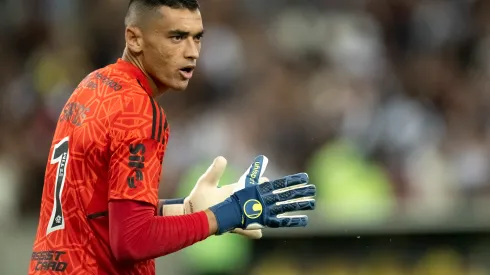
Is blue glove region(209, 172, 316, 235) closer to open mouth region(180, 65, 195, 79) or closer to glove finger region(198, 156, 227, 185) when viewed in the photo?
glove finger region(198, 156, 227, 185)

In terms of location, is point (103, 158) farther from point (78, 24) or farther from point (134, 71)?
point (78, 24)

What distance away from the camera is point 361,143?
9.88m

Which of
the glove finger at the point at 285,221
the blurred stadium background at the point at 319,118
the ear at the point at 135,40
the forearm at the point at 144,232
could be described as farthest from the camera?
the blurred stadium background at the point at 319,118

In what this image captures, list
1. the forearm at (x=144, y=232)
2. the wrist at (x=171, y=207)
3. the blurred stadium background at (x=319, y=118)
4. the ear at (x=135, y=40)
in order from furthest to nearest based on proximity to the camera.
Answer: the blurred stadium background at (x=319, y=118) → the wrist at (x=171, y=207) → the ear at (x=135, y=40) → the forearm at (x=144, y=232)

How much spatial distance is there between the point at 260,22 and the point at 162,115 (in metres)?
7.44

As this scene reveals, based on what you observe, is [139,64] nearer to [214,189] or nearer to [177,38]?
[177,38]

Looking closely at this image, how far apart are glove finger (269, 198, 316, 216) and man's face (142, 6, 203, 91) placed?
0.72 metres

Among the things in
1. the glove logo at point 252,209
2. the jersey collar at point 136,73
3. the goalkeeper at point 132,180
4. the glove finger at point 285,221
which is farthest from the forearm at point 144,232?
the jersey collar at point 136,73

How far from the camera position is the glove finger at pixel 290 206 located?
4258mm

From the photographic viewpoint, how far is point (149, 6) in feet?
14.2

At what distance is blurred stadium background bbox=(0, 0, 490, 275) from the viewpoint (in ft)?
28.6

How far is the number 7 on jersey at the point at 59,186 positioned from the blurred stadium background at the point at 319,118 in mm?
4698

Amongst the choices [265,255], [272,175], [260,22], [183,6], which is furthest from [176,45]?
[260,22]

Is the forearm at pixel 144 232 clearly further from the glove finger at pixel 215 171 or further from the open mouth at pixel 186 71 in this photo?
the open mouth at pixel 186 71
